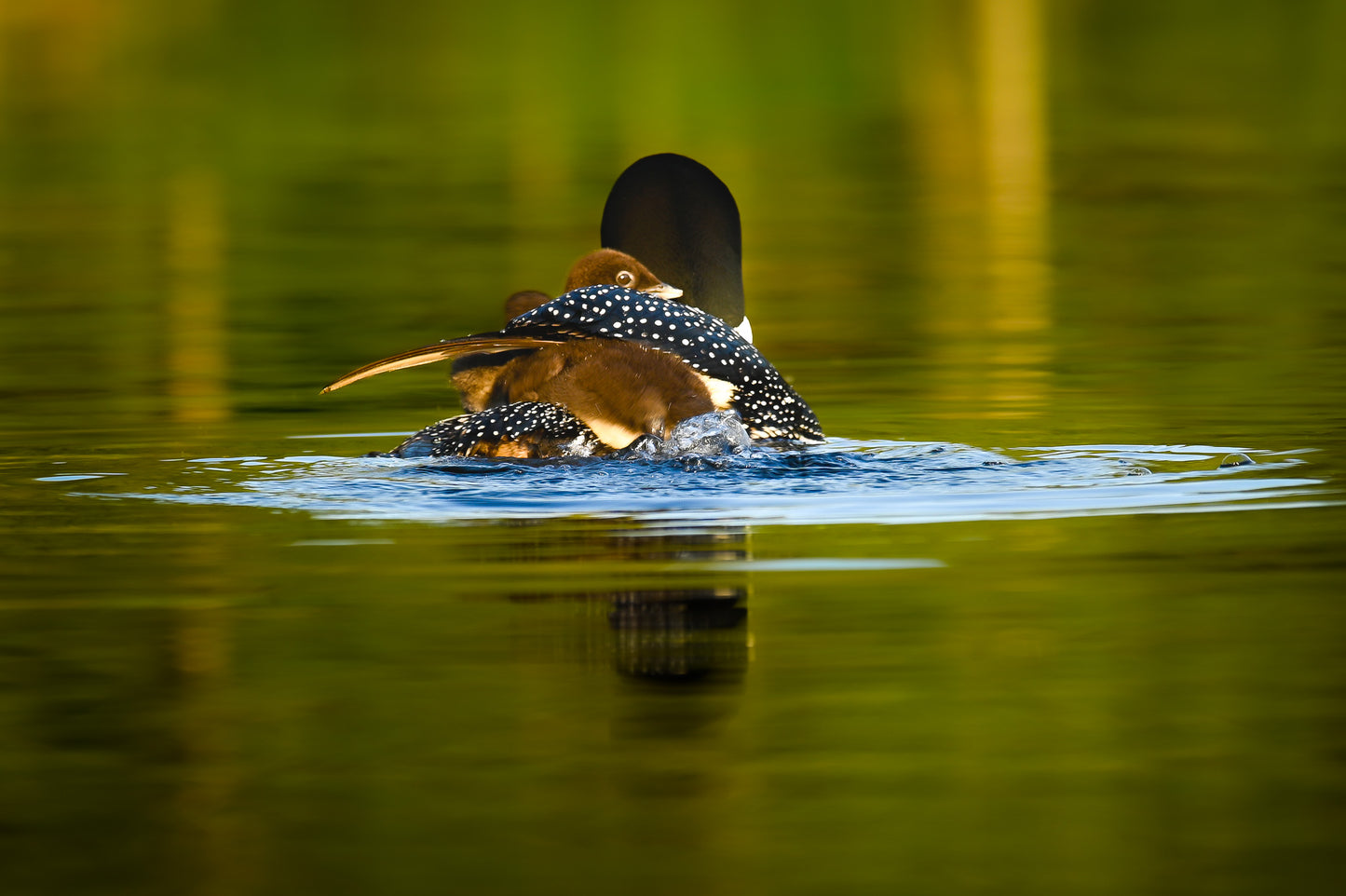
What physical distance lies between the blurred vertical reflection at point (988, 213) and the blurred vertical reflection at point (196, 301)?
2.47 meters

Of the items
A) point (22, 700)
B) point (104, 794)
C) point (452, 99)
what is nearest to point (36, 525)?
point (22, 700)

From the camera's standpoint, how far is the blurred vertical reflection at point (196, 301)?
26.9ft

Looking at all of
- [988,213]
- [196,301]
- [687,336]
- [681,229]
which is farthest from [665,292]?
[988,213]

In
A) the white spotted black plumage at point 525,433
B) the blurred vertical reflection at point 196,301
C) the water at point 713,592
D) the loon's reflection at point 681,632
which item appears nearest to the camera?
the water at point 713,592

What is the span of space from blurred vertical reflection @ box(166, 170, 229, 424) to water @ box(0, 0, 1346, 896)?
0.05 meters

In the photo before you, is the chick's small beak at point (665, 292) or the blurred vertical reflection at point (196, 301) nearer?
the chick's small beak at point (665, 292)

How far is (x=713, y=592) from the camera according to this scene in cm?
473

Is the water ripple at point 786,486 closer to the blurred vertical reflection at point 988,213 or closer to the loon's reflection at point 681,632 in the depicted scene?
the loon's reflection at point 681,632

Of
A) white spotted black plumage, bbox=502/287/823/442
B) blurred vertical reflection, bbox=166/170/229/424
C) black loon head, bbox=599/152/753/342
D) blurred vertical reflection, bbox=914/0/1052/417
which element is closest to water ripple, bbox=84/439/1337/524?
white spotted black plumage, bbox=502/287/823/442

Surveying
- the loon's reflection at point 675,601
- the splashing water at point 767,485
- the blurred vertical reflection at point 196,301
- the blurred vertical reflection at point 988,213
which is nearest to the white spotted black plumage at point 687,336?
the splashing water at point 767,485

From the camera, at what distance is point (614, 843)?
10.7ft

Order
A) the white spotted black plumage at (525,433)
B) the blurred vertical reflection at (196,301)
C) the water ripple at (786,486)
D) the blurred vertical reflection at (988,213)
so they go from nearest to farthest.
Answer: the water ripple at (786,486), the white spotted black plumage at (525,433), the blurred vertical reflection at (196,301), the blurred vertical reflection at (988,213)

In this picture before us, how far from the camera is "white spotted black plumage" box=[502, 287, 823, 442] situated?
252 inches

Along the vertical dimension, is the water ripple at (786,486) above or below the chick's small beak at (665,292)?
below
